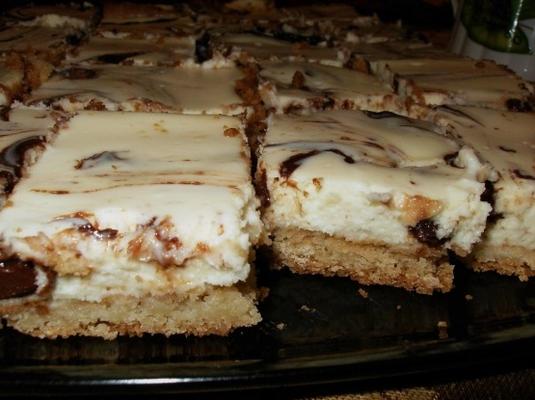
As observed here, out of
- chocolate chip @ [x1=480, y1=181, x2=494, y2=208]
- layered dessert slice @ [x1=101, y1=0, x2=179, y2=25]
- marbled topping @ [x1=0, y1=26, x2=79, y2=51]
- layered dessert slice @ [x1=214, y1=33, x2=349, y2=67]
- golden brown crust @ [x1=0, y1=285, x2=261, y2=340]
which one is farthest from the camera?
layered dessert slice @ [x1=101, y1=0, x2=179, y2=25]

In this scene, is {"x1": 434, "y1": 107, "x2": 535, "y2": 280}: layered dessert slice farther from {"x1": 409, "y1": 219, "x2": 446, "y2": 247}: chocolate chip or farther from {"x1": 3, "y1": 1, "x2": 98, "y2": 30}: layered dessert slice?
{"x1": 3, "y1": 1, "x2": 98, "y2": 30}: layered dessert slice

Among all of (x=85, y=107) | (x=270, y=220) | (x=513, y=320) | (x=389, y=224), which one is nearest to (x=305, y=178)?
(x=270, y=220)

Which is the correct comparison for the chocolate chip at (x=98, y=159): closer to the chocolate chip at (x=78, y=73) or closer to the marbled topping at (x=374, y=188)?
the marbled topping at (x=374, y=188)

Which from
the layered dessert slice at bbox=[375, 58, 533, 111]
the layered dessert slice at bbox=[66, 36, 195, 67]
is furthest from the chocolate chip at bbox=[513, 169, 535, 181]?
the layered dessert slice at bbox=[66, 36, 195, 67]

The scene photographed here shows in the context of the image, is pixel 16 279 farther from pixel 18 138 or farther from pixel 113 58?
pixel 113 58

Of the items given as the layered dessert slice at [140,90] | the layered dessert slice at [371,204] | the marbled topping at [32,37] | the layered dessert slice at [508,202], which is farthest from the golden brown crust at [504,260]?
the marbled topping at [32,37]

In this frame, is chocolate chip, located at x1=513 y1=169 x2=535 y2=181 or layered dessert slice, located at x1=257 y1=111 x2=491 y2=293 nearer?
layered dessert slice, located at x1=257 y1=111 x2=491 y2=293

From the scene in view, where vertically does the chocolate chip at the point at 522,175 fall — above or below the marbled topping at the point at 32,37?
above

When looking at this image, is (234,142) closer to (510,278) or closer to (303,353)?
(303,353)
